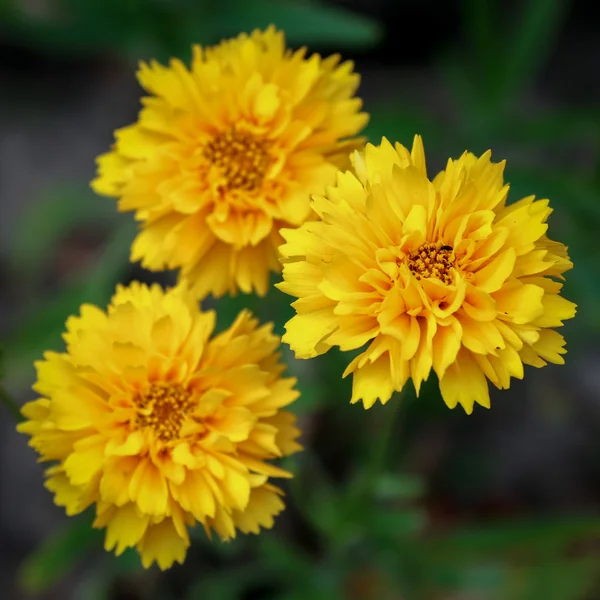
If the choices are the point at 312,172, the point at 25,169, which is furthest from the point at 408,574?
the point at 25,169

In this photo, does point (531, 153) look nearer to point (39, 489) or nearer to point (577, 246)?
point (577, 246)

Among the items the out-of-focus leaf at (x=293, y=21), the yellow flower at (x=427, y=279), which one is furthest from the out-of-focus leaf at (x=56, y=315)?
the yellow flower at (x=427, y=279)

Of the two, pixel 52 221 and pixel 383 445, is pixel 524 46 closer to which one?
pixel 383 445

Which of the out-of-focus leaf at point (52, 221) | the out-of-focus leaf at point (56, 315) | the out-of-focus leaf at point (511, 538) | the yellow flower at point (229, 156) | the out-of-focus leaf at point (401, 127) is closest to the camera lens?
the yellow flower at point (229, 156)

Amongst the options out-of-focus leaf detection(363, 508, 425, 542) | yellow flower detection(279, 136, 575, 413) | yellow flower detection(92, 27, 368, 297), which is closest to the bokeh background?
out-of-focus leaf detection(363, 508, 425, 542)

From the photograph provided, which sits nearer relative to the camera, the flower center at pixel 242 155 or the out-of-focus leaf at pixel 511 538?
the flower center at pixel 242 155

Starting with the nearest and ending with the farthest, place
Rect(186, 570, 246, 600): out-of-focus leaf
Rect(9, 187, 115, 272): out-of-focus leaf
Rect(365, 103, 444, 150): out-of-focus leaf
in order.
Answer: Rect(186, 570, 246, 600): out-of-focus leaf → Rect(365, 103, 444, 150): out-of-focus leaf → Rect(9, 187, 115, 272): out-of-focus leaf

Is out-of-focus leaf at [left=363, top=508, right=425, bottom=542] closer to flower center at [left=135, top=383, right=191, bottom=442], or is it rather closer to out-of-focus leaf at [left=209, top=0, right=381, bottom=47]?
flower center at [left=135, top=383, right=191, bottom=442]

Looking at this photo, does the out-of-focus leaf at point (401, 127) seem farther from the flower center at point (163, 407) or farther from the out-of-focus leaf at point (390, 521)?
the flower center at point (163, 407)
